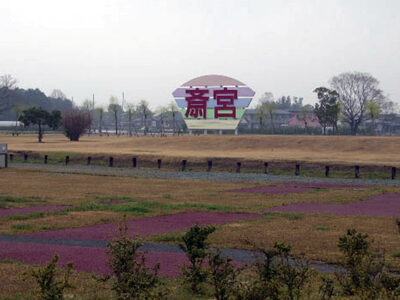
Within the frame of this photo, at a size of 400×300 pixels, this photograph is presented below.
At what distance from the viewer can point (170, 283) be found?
12.0 metres

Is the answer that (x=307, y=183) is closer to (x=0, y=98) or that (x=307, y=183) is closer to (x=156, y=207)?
(x=156, y=207)

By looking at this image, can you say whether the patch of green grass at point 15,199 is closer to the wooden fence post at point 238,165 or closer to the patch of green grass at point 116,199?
the patch of green grass at point 116,199

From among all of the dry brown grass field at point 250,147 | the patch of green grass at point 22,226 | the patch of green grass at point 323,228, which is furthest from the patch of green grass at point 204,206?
the dry brown grass field at point 250,147

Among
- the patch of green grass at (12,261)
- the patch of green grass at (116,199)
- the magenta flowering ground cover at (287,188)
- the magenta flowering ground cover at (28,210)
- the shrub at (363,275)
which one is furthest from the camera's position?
the magenta flowering ground cover at (287,188)

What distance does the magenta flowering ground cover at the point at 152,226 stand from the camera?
1888 cm

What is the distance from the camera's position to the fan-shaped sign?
276ft

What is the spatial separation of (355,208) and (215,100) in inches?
2354

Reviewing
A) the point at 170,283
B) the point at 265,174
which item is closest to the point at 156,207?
the point at 170,283

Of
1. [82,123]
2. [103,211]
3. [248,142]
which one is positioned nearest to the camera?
[103,211]

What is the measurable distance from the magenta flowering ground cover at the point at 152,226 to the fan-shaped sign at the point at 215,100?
199ft

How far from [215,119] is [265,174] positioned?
3620cm

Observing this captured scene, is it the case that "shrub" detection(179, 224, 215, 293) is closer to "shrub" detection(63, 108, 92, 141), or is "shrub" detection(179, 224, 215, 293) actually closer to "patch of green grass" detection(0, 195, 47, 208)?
"patch of green grass" detection(0, 195, 47, 208)

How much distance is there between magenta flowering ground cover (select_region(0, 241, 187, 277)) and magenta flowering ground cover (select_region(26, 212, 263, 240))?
1.84 meters

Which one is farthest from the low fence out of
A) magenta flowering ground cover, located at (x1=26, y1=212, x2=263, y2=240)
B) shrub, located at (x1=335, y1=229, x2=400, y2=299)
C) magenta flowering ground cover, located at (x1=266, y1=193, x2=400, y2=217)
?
shrub, located at (x1=335, y1=229, x2=400, y2=299)
